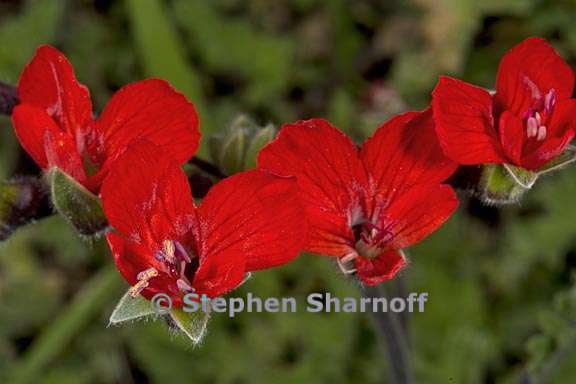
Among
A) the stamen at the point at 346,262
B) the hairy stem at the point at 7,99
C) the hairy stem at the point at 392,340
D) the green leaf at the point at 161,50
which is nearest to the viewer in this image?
the stamen at the point at 346,262

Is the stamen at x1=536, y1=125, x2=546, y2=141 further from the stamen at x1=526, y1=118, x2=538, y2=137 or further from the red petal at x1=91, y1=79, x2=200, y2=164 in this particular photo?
the red petal at x1=91, y1=79, x2=200, y2=164

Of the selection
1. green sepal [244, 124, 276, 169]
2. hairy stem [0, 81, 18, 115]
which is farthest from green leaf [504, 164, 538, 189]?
hairy stem [0, 81, 18, 115]

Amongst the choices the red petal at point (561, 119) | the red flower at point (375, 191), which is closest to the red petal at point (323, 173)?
the red flower at point (375, 191)

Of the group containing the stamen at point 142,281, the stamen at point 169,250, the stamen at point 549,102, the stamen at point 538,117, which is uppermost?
the stamen at point 549,102

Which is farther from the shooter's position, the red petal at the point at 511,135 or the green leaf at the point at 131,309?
the red petal at the point at 511,135

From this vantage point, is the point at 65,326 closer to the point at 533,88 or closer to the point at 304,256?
the point at 304,256

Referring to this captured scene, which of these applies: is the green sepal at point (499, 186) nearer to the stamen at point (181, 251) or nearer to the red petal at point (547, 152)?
the red petal at point (547, 152)

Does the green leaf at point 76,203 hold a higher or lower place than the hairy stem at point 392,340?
higher

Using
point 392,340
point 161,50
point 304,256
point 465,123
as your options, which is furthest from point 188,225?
point 161,50
